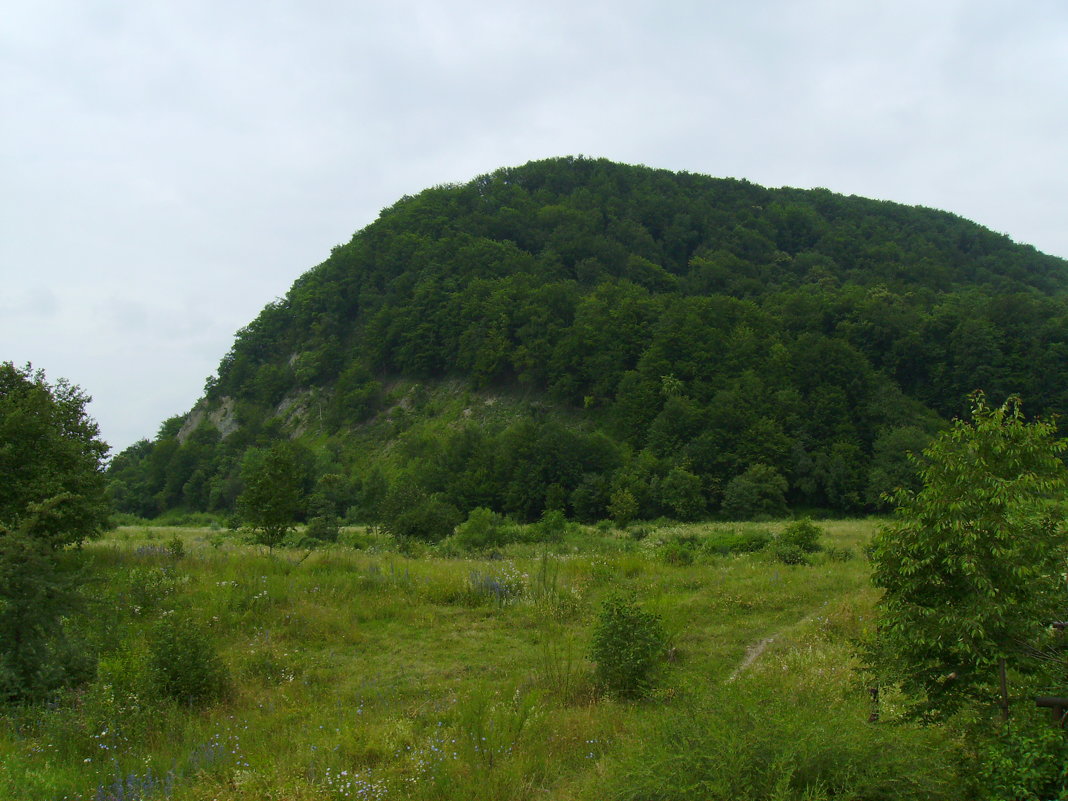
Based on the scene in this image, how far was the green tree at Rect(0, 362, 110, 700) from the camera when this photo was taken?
7.04 m

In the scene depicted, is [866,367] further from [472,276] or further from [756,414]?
[472,276]

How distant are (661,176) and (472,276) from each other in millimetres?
52037

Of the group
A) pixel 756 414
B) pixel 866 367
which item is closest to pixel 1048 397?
pixel 866 367

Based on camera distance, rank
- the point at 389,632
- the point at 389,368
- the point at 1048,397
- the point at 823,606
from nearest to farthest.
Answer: the point at 389,632
the point at 823,606
the point at 1048,397
the point at 389,368

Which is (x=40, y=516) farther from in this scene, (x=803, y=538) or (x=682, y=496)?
(x=682, y=496)

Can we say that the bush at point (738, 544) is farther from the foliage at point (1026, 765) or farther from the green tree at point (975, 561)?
the foliage at point (1026, 765)

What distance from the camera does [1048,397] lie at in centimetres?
6359

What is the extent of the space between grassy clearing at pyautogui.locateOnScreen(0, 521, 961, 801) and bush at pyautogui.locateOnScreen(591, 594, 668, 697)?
0.28 meters

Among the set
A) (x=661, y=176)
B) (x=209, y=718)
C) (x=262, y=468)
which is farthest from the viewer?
(x=661, y=176)

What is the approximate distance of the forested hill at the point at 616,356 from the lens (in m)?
57.1

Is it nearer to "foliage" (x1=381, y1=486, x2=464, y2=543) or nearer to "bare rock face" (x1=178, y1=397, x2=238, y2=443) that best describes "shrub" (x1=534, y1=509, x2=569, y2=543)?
"foliage" (x1=381, y1=486, x2=464, y2=543)

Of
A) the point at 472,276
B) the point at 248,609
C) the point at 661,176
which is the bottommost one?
the point at 248,609

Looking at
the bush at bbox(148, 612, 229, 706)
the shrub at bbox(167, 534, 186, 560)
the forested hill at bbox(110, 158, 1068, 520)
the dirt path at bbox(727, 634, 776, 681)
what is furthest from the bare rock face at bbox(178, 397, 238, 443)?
the dirt path at bbox(727, 634, 776, 681)

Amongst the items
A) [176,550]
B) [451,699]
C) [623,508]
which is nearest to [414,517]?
[176,550]
